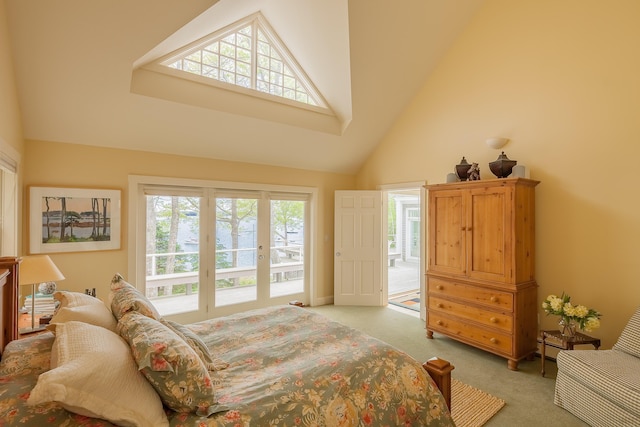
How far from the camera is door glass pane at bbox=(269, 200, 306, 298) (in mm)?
4996

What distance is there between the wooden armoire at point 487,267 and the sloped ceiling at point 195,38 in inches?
66.7

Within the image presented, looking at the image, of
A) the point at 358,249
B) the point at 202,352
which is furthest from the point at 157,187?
the point at 358,249

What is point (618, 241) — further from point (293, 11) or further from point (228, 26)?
point (228, 26)

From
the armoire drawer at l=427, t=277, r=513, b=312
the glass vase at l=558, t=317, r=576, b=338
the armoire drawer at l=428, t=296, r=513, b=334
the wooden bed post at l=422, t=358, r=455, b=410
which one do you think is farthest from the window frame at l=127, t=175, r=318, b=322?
the glass vase at l=558, t=317, r=576, b=338

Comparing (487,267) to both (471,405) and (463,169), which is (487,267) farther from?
(471,405)

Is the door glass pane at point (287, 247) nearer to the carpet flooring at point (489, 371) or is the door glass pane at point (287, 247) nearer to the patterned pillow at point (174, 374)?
the carpet flooring at point (489, 371)

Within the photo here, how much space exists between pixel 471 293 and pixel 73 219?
4.37 meters

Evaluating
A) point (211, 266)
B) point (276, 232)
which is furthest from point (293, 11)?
point (211, 266)

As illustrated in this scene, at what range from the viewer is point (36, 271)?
222cm

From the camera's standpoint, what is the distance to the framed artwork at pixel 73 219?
3148mm

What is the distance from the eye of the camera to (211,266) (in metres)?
4.32

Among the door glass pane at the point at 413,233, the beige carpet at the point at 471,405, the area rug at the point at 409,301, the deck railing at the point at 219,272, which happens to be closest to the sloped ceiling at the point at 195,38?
the deck railing at the point at 219,272

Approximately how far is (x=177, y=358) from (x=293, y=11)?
3.71m

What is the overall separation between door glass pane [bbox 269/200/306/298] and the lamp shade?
2885 mm
